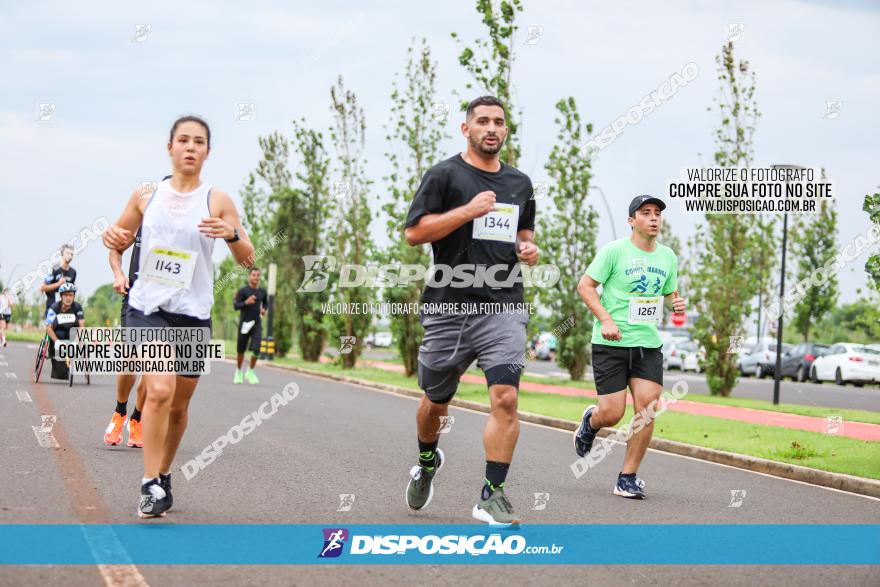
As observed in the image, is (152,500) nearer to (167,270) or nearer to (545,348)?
(167,270)

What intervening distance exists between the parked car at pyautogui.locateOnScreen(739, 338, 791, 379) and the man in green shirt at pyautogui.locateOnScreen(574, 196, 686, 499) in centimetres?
3337

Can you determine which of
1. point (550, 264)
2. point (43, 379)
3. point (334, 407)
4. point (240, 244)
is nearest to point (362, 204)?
point (550, 264)

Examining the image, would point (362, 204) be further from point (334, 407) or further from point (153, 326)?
point (153, 326)

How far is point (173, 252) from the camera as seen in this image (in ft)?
19.2

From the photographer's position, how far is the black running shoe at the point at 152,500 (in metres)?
5.74

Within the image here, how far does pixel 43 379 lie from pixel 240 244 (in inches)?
512

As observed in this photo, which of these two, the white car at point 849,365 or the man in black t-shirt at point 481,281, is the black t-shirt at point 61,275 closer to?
the man in black t-shirt at point 481,281

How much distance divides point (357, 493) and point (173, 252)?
7.22ft

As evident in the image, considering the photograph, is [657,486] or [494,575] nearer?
[494,575]

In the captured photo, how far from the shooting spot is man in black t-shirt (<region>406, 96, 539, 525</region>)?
19.1ft

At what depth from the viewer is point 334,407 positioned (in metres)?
14.9

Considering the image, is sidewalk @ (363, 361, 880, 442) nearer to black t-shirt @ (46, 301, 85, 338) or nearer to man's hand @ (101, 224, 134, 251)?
black t-shirt @ (46, 301, 85, 338)

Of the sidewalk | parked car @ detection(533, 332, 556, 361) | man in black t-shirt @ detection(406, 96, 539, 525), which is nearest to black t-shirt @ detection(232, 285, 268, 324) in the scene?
the sidewalk

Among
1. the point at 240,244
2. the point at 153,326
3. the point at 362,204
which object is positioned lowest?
the point at 153,326
